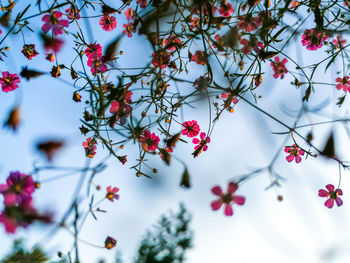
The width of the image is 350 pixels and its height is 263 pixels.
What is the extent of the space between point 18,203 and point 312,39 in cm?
111

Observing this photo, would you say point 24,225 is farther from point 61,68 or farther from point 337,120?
point 337,120

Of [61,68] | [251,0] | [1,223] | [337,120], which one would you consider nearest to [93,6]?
[61,68]

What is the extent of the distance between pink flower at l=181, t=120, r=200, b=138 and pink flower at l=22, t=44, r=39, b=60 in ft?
2.22

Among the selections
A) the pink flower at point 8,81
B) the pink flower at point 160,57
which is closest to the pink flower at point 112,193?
the pink flower at point 160,57

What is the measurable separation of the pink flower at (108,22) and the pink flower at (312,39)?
780 mm

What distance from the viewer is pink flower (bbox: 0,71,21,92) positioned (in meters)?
1.26

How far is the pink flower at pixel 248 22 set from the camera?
0.99 m

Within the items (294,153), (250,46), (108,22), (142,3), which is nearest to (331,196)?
(294,153)

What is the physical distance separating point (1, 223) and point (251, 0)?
2.89 feet

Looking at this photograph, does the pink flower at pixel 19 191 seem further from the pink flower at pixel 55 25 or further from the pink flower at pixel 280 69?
the pink flower at pixel 280 69

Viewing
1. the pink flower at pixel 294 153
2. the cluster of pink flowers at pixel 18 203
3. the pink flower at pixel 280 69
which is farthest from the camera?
the pink flower at pixel 280 69

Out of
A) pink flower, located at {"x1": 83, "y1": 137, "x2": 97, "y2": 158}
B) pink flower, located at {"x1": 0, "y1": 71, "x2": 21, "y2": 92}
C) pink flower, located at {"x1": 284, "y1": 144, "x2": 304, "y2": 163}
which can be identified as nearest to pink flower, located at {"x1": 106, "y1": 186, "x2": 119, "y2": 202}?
pink flower, located at {"x1": 83, "y1": 137, "x2": 97, "y2": 158}

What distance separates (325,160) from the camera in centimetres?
80

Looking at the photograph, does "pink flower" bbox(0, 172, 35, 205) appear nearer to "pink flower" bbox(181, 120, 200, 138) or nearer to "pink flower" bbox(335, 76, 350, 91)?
"pink flower" bbox(181, 120, 200, 138)
